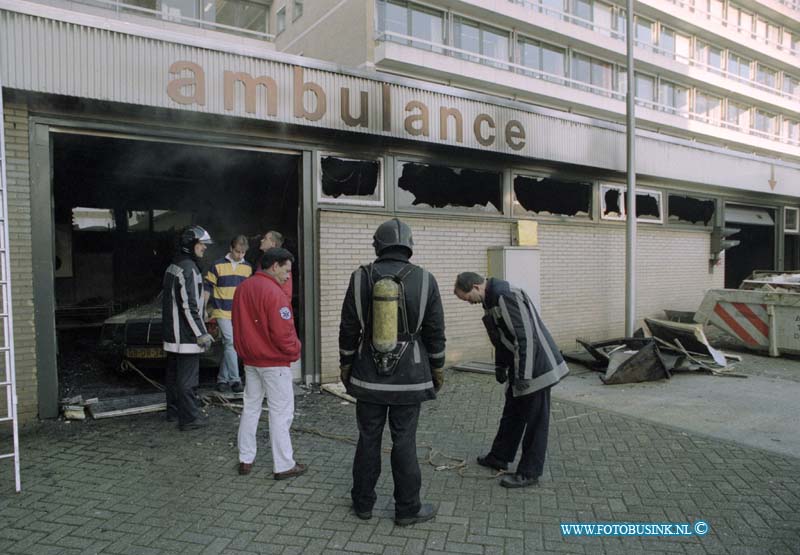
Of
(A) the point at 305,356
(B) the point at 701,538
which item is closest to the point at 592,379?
(A) the point at 305,356

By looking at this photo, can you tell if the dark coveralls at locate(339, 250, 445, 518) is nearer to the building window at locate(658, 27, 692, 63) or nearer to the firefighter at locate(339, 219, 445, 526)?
the firefighter at locate(339, 219, 445, 526)

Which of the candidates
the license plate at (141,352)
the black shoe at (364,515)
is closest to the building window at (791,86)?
the license plate at (141,352)

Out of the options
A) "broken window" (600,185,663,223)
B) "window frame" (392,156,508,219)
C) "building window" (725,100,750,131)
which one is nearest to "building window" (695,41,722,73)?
"building window" (725,100,750,131)

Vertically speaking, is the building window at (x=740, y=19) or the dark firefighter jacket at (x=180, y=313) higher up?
the building window at (x=740, y=19)

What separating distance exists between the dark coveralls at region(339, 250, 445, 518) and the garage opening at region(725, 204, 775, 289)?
39.4ft

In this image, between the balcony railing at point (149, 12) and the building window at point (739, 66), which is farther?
the building window at point (739, 66)

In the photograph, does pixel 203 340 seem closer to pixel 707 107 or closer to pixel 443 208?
pixel 443 208

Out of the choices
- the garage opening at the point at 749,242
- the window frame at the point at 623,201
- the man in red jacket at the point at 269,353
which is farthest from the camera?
the garage opening at the point at 749,242

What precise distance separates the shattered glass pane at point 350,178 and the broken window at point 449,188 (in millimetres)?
432

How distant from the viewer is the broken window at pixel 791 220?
14.3 meters

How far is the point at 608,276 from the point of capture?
10250mm

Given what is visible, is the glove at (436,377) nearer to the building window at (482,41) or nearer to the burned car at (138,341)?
the burned car at (138,341)

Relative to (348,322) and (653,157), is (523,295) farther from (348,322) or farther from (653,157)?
(653,157)

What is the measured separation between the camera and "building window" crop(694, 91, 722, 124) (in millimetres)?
41562
